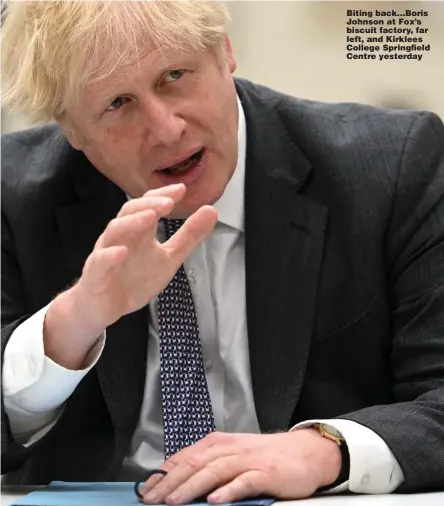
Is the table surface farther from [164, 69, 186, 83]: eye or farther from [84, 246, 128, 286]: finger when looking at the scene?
[164, 69, 186, 83]: eye

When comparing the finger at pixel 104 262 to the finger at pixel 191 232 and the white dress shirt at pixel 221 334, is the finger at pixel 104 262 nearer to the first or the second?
the finger at pixel 191 232

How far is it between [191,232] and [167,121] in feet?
0.76

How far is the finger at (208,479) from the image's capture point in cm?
99

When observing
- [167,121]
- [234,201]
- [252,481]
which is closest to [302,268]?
[234,201]

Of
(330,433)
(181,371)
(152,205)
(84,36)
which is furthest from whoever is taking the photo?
(181,371)

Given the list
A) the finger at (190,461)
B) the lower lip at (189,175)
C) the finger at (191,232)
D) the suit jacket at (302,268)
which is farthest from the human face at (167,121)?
the finger at (190,461)

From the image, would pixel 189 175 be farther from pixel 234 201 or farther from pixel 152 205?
pixel 152 205

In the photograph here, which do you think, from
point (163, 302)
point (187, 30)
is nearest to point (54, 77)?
point (187, 30)

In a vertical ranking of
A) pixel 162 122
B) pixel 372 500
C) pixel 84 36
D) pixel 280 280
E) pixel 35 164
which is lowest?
pixel 372 500

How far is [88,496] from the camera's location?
103 cm

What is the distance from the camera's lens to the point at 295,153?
1365 mm

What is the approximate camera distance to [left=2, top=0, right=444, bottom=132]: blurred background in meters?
1.35

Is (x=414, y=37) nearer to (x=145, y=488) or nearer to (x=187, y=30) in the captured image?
(x=187, y=30)

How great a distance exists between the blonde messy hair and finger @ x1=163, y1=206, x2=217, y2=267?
28cm
